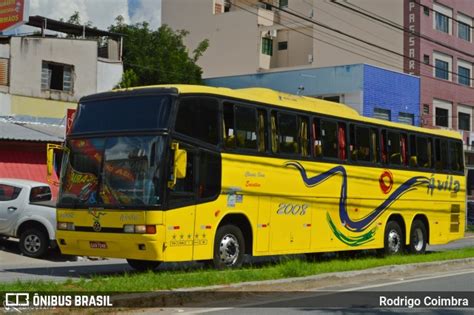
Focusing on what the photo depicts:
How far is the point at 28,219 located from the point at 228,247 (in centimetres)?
603

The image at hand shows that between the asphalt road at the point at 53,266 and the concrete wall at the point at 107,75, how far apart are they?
13.6 m

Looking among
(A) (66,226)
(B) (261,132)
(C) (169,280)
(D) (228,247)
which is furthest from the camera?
(B) (261,132)

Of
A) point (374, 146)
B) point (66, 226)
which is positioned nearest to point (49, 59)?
point (374, 146)

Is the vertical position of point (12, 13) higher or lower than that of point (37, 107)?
higher

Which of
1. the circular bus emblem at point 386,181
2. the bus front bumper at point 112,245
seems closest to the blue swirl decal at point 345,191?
the circular bus emblem at point 386,181

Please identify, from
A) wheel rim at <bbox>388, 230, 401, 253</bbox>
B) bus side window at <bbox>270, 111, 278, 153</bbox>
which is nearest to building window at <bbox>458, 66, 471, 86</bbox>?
wheel rim at <bbox>388, 230, 401, 253</bbox>

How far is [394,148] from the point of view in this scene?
18672 mm

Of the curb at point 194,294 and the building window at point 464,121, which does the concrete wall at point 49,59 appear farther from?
the building window at point 464,121

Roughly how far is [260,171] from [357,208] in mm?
4145

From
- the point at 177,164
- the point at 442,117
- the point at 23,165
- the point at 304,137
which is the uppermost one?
the point at 442,117

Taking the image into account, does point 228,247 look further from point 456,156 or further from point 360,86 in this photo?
point 360,86

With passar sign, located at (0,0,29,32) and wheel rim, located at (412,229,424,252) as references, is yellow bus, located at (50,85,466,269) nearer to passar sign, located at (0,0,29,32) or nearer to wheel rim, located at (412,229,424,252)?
wheel rim, located at (412,229,424,252)

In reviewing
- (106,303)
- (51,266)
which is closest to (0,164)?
(51,266)

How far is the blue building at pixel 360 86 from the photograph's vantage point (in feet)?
142
